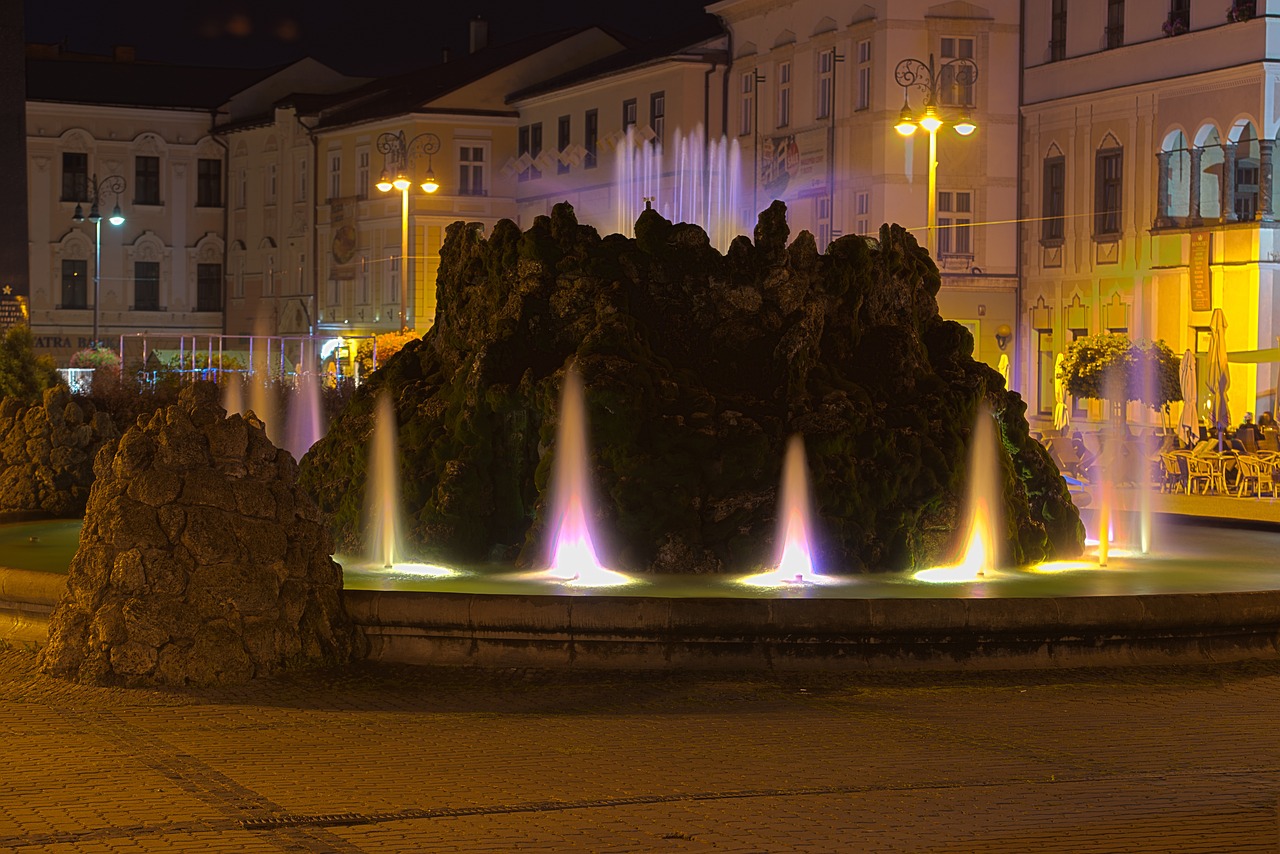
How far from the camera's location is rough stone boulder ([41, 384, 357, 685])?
9898mm

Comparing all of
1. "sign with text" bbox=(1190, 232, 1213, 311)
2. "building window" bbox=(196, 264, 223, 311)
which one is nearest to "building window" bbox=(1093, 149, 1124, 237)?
"sign with text" bbox=(1190, 232, 1213, 311)

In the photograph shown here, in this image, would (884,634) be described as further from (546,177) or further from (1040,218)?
(546,177)

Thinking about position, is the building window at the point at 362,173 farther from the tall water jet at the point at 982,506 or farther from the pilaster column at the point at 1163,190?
the tall water jet at the point at 982,506

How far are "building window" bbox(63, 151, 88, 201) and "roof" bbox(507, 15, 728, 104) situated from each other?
21.2m

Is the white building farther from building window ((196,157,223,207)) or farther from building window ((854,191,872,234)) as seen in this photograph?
building window ((854,191,872,234))

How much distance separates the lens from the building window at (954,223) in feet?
162

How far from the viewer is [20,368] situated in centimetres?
2533

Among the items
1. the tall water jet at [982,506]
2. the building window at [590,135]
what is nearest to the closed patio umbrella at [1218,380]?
the tall water jet at [982,506]

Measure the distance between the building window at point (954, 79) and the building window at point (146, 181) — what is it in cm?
4024

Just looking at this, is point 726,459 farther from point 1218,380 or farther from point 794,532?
point 1218,380

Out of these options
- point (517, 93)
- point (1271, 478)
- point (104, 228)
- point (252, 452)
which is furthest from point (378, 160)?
point (252, 452)

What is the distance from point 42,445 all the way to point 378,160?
51868 millimetres

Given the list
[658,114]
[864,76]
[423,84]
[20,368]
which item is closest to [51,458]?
[20,368]

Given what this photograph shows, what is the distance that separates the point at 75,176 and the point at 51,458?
6509 centimetres
